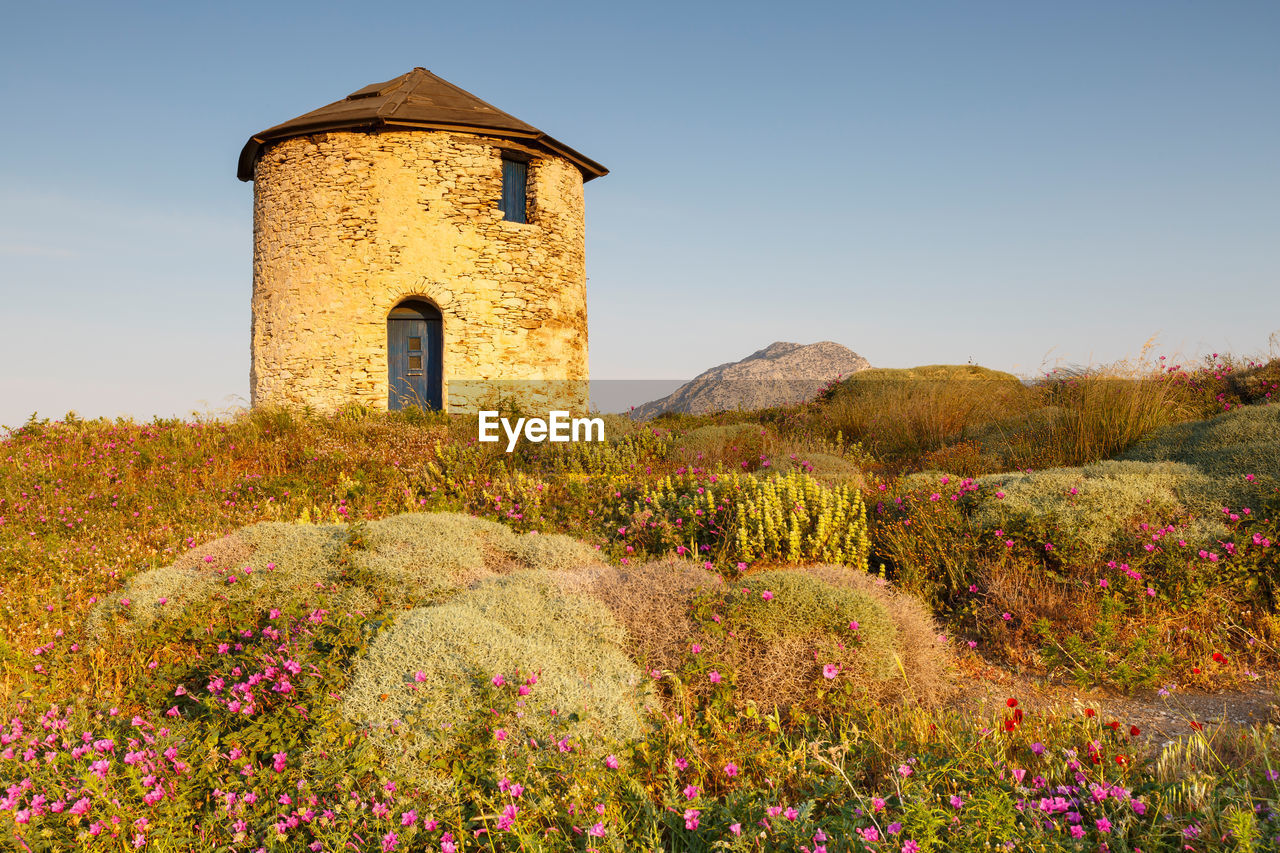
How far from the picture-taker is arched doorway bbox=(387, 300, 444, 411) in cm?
1287

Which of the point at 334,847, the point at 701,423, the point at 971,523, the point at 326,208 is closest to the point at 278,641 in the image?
the point at 334,847

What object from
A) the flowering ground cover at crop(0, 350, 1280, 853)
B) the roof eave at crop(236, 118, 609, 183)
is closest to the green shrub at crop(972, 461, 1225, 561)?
the flowering ground cover at crop(0, 350, 1280, 853)

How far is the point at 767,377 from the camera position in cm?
2488

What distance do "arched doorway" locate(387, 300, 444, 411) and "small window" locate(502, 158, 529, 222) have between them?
7.60 feet

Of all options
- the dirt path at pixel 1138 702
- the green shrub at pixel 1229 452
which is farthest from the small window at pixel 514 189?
the dirt path at pixel 1138 702

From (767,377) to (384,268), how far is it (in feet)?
50.6

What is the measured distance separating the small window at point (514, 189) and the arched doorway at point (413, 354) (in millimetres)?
2317

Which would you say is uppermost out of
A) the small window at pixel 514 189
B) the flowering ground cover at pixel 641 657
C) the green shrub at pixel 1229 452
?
the small window at pixel 514 189

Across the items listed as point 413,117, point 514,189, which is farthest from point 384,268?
point 514,189

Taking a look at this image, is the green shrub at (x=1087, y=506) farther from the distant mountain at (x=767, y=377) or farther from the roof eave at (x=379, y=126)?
the distant mountain at (x=767, y=377)

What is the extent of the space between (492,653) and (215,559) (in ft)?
8.59

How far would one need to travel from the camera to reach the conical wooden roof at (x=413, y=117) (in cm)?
1222

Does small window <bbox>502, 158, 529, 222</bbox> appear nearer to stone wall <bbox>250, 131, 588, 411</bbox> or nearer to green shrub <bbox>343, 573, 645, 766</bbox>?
stone wall <bbox>250, 131, 588, 411</bbox>

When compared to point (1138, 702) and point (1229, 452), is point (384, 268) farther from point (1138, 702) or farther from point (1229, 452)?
point (1138, 702)
